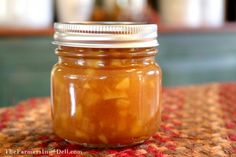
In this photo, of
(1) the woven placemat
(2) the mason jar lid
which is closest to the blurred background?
(1) the woven placemat

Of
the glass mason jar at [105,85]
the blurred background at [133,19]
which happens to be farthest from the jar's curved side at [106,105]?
the blurred background at [133,19]

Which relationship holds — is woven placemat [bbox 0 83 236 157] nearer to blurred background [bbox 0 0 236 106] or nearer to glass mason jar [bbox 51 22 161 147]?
glass mason jar [bbox 51 22 161 147]

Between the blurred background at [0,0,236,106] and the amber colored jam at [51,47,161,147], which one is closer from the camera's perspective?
the amber colored jam at [51,47,161,147]

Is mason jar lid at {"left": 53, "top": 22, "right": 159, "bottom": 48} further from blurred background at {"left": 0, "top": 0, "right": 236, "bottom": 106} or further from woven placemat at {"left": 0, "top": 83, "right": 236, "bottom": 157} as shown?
blurred background at {"left": 0, "top": 0, "right": 236, "bottom": 106}

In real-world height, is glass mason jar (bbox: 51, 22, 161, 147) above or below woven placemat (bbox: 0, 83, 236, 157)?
above

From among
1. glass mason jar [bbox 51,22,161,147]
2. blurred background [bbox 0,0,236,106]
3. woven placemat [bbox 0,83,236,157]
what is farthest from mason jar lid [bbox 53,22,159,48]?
blurred background [bbox 0,0,236,106]

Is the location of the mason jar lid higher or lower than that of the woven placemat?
higher

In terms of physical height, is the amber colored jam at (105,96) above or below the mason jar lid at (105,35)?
below

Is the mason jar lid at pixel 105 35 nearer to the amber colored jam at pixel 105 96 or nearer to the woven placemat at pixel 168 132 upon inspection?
the amber colored jam at pixel 105 96
